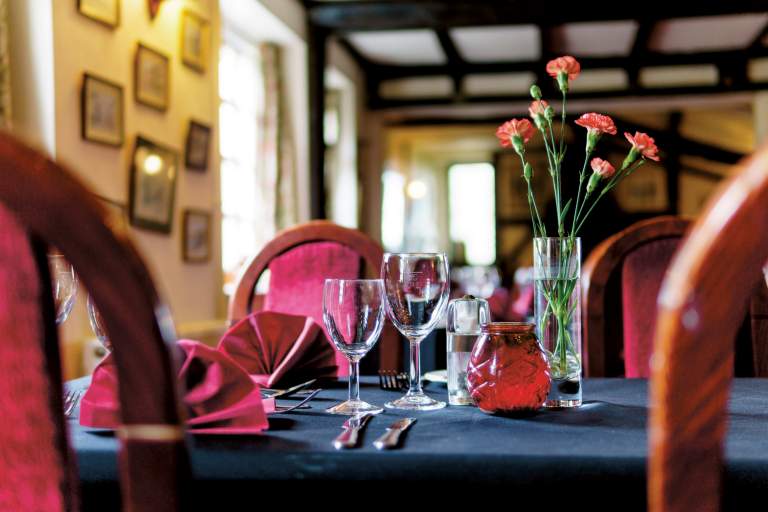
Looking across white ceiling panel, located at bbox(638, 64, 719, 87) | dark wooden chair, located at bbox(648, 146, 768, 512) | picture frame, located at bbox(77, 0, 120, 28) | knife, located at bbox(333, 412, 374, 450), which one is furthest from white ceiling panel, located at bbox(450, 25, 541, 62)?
dark wooden chair, located at bbox(648, 146, 768, 512)

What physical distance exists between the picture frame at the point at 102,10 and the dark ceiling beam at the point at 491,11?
2.79 metres

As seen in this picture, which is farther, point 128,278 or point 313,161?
point 313,161

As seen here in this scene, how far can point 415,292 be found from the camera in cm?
101

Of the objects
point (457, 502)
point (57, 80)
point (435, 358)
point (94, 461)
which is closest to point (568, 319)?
point (457, 502)

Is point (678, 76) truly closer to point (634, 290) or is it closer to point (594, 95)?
point (594, 95)

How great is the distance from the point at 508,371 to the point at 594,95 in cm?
794

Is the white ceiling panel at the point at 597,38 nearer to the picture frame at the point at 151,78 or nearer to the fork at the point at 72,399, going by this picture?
the picture frame at the point at 151,78

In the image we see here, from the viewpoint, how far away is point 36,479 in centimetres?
64

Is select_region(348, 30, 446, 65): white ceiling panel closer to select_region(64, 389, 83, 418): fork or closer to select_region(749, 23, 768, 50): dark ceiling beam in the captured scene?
select_region(749, 23, 768, 50): dark ceiling beam

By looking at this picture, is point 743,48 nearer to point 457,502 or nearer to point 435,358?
point 435,358

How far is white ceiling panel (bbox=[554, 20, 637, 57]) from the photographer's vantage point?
6.97 m

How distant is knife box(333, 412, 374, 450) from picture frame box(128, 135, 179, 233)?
289 cm

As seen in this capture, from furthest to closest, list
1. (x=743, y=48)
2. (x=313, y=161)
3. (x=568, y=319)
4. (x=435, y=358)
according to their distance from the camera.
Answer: (x=743, y=48) → (x=313, y=161) → (x=435, y=358) → (x=568, y=319)

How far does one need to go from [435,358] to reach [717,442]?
1.96m
